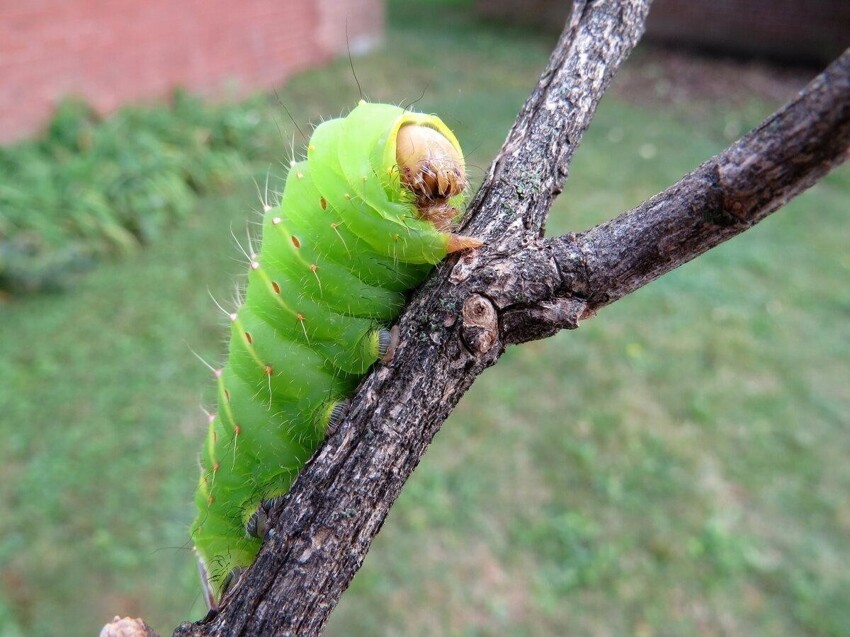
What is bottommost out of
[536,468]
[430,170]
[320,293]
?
[320,293]

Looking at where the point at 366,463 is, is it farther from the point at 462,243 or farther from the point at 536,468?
the point at 536,468

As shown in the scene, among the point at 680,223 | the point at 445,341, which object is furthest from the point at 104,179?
the point at 680,223

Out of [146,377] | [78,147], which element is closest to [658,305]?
[146,377]

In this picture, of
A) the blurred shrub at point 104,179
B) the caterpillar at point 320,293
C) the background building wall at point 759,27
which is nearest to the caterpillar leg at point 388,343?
the caterpillar at point 320,293

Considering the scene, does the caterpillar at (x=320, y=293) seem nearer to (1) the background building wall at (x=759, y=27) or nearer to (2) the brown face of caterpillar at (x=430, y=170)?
(2) the brown face of caterpillar at (x=430, y=170)

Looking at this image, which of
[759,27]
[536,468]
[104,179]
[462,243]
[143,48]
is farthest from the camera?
[759,27]

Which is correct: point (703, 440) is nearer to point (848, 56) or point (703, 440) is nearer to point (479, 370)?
point (479, 370)
